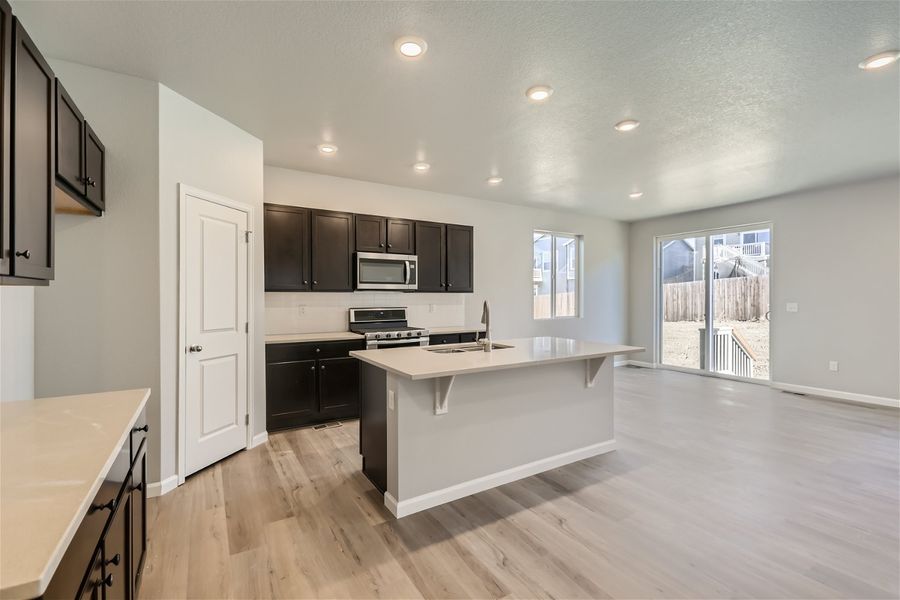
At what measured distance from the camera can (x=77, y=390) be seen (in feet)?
8.09

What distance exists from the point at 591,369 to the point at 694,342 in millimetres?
4635

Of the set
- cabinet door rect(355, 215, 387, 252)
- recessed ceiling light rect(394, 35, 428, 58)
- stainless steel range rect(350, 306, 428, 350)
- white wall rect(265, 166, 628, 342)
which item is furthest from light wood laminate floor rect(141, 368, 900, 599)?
recessed ceiling light rect(394, 35, 428, 58)

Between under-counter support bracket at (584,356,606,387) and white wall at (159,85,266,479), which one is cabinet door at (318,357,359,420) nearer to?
white wall at (159,85,266,479)

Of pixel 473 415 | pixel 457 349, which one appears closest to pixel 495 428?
pixel 473 415

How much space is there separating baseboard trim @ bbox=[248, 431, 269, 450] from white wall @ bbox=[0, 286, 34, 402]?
5.02 ft

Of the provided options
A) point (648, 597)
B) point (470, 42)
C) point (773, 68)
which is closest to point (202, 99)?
point (470, 42)

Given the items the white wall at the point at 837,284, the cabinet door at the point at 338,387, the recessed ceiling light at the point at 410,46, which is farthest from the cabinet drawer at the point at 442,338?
the white wall at the point at 837,284

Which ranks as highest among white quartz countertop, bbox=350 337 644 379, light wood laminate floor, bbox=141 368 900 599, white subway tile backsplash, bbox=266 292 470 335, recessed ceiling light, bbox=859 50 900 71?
recessed ceiling light, bbox=859 50 900 71

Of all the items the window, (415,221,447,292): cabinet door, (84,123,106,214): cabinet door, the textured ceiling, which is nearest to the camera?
the textured ceiling

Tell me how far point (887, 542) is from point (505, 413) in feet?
6.90

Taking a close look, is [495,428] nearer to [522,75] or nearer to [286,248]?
[522,75]

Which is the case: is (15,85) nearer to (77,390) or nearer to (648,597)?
(77,390)

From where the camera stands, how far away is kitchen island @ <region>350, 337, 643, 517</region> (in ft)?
8.11

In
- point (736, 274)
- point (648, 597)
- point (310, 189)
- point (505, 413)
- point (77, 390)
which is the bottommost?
point (648, 597)
